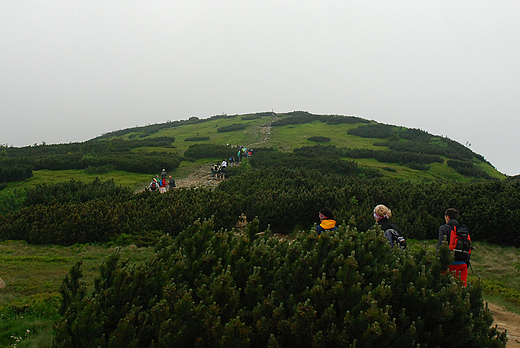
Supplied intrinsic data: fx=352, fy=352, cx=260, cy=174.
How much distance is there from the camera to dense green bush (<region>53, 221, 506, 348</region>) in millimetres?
3598

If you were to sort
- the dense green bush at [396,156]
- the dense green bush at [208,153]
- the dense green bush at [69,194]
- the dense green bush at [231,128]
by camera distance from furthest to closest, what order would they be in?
the dense green bush at [231,128]
the dense green bush at [208,153]
the dense green bush at [396,156]
the dense green bush at [69,194]

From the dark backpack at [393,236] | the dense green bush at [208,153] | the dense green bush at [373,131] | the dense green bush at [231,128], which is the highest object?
the dense green bush at [231,128]

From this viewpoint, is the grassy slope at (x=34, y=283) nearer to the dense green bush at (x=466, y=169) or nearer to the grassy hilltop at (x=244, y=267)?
the grassy hilltop at (x=244, y=267)

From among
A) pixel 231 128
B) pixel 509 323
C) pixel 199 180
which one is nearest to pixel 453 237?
pixel 509 323

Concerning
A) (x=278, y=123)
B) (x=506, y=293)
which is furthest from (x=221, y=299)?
(x=278, y=123)

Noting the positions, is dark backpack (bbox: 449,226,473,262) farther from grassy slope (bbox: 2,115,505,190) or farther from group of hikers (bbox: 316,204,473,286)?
grassy slope (bbox: 2,115,505,190)

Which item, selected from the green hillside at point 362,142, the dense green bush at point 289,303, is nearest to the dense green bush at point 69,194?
the dense green bush at point 289,303

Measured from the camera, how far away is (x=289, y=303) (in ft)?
12.9

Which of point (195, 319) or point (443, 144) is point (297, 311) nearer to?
point (195, 319)

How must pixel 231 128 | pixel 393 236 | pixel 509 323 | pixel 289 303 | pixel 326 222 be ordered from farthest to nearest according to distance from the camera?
pixel 231 128
pixel 509 323
pixel 326 222
pixel 393 236
pixel 289 303

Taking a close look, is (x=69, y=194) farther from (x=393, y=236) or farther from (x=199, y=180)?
(x=393, y=236)

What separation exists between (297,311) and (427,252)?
81.2 inches

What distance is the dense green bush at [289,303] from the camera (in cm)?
360

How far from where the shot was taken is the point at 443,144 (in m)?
45.8
